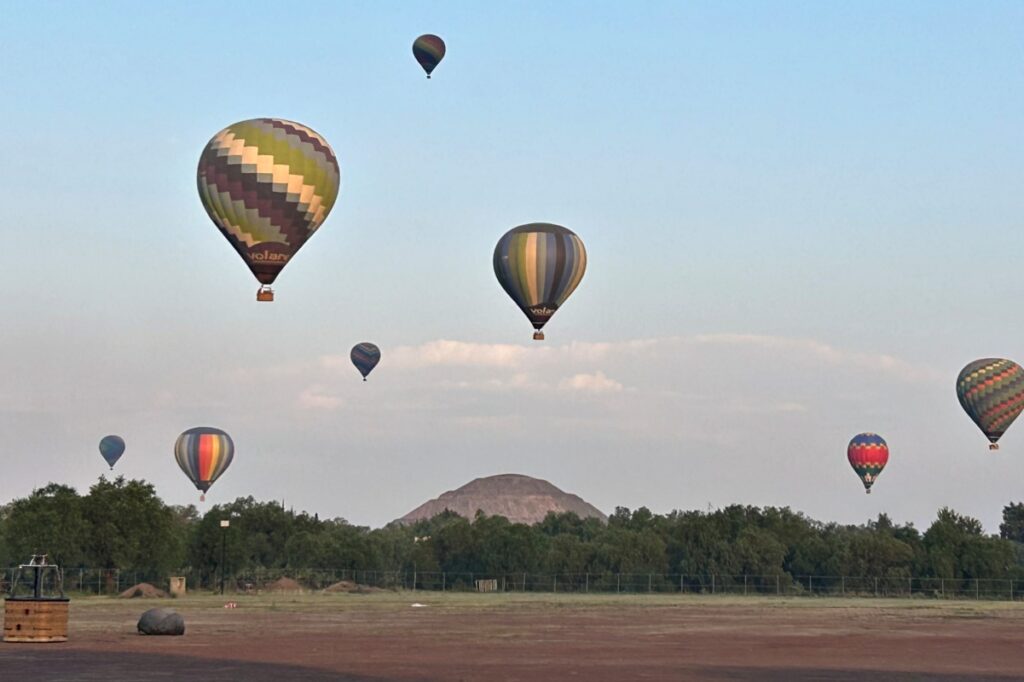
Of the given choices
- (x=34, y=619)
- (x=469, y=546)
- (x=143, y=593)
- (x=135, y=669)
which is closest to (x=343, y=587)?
(x=143, y=593)

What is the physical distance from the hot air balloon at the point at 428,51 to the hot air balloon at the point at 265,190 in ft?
75.3

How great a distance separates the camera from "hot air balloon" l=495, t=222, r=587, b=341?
72.2 metres

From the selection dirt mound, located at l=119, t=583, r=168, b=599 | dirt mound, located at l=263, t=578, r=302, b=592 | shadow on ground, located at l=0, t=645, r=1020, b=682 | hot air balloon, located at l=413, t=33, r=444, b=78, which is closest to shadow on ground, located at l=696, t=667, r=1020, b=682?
shadow on ground, located at l=0, t=645, r=1020, b=682

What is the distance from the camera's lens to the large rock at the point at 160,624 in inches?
1779

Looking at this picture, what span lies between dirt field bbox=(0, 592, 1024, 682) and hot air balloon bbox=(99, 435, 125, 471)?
5627 centimetres

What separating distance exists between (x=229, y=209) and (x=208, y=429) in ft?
136

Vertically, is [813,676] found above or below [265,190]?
below

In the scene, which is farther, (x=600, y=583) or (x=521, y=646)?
(x=600, y=583)

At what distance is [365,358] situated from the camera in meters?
105

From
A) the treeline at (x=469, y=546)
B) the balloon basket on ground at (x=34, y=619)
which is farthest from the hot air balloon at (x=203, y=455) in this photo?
the balloon basket on ground at (x=34, y=619)

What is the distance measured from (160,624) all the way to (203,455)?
169ft

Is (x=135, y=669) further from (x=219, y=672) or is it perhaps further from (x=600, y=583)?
(x=600, y=583)

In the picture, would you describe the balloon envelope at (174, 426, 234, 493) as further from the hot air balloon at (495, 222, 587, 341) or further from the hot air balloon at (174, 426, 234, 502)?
the hot air balloon at (495, 222, 587, 341)

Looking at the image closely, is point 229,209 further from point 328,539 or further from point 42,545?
point 328,539
